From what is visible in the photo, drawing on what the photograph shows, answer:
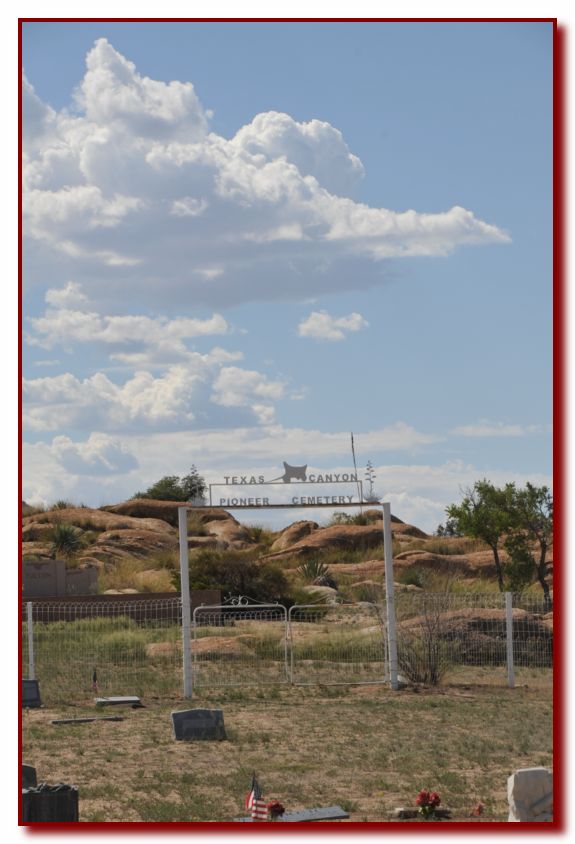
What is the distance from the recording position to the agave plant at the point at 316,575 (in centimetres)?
3953

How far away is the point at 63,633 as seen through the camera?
87.0ft

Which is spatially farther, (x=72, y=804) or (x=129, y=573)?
(x=129, y=573)

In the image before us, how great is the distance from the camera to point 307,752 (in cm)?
1308

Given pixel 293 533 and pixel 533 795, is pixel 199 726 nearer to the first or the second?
pixel 533 795

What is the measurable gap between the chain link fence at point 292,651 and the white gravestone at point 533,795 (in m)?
9.26

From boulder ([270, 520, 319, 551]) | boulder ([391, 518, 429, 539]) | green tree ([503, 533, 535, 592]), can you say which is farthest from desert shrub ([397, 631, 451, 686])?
boulder ([391, 518, 429, 539])

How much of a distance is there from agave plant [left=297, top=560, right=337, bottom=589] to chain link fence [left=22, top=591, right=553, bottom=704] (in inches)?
412

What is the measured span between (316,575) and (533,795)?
31.6 m

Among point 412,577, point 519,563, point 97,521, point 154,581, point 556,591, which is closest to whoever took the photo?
point 556,591

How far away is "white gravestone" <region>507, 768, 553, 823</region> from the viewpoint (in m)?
8.66

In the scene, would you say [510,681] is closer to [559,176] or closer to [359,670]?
[359,670]

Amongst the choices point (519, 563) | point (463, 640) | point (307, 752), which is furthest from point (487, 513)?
point (307, 752)

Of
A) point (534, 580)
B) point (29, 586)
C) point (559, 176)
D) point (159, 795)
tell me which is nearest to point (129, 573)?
point (29, 586)

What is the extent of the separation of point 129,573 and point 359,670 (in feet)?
72.3
